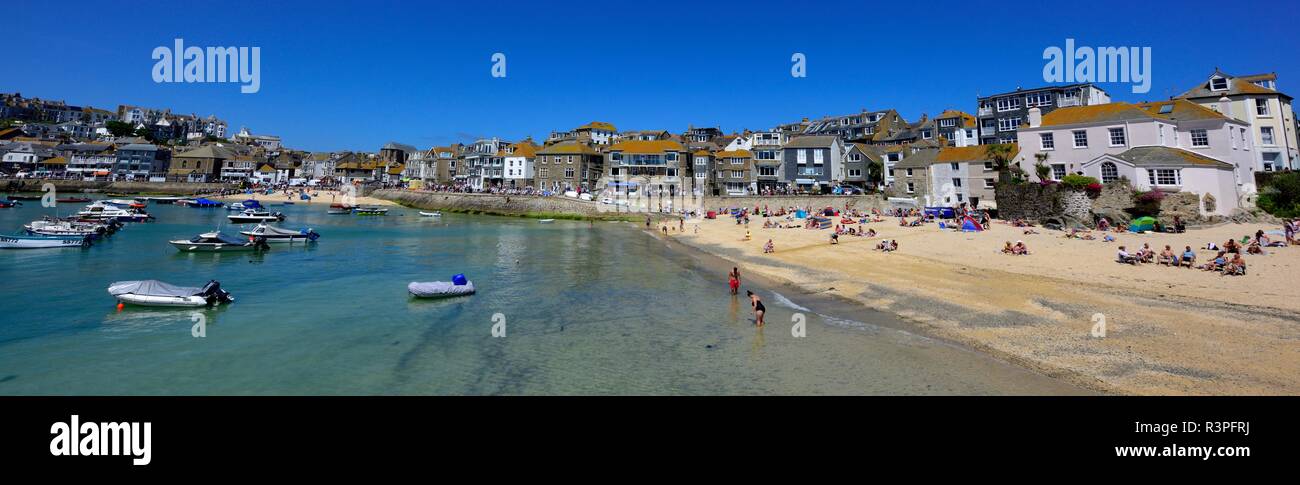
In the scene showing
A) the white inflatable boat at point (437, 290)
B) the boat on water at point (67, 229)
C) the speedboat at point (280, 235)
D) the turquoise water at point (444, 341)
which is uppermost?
the boat on water at point (67, 229)

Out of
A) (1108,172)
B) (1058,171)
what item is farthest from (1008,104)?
(1108,172)

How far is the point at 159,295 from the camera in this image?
1880 cm

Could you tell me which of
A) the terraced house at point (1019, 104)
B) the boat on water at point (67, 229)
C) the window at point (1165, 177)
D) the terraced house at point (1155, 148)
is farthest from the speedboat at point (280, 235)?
the terraced house at point (1019, 104)

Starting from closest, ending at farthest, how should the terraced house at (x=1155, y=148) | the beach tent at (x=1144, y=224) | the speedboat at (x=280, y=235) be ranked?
the beach tent at (x=1144, y=224) → the terraced house at (x=1155, y=148) → the speedboat at (x=280, y=235)

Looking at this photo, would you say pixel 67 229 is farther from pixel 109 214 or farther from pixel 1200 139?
pixel 1200 139

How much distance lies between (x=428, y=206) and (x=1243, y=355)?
10332 cm

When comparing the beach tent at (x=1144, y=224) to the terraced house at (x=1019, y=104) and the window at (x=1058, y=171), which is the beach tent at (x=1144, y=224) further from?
the terraced house at (x=1019, y=104)

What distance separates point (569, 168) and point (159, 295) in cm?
7733

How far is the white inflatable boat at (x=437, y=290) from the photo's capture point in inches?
856

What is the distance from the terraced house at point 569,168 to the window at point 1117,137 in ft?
230

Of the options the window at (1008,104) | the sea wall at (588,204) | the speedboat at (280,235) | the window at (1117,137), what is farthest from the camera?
the window at (1008,104)

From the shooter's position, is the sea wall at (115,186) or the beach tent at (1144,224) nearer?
the beach tent at (1144,224)
